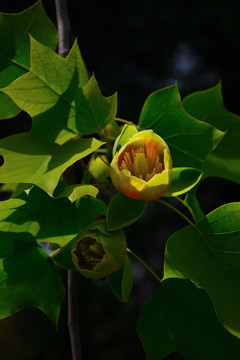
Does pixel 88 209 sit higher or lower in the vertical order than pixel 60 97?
lower

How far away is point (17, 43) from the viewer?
→ 1.93 ft

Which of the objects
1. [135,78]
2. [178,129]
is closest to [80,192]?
[178,129]

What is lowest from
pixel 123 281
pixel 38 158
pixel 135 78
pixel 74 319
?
pixel 135 78

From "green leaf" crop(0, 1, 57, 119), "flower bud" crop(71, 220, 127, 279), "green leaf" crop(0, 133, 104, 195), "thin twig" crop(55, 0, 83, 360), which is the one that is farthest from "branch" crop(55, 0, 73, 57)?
"flower bud" crop(71, 220, 127, 279)

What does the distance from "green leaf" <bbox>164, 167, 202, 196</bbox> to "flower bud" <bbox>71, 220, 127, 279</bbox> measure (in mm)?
78

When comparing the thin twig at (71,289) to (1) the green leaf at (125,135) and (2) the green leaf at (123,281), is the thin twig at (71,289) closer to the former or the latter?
(2) the green leaf at (123,281)

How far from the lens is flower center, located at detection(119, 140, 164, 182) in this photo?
1.66ft

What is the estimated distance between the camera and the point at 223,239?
534mm

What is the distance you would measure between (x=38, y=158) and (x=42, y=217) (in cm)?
8

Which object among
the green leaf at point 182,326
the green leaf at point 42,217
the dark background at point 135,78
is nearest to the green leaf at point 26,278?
the green leaf at point 42,217

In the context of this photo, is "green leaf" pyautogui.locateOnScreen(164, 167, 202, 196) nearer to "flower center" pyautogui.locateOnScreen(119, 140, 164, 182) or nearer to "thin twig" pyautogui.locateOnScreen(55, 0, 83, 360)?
"flower center" pyautogui.locateOnScreen(119, 140, 164, 182)

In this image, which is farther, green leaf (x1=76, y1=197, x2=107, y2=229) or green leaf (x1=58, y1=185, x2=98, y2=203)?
green leaf (x1=76, y1=197, x2=107, y2=229)

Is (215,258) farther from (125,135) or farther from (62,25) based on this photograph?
(62,25)

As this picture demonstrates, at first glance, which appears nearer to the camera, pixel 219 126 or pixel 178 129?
pixel 178 129
